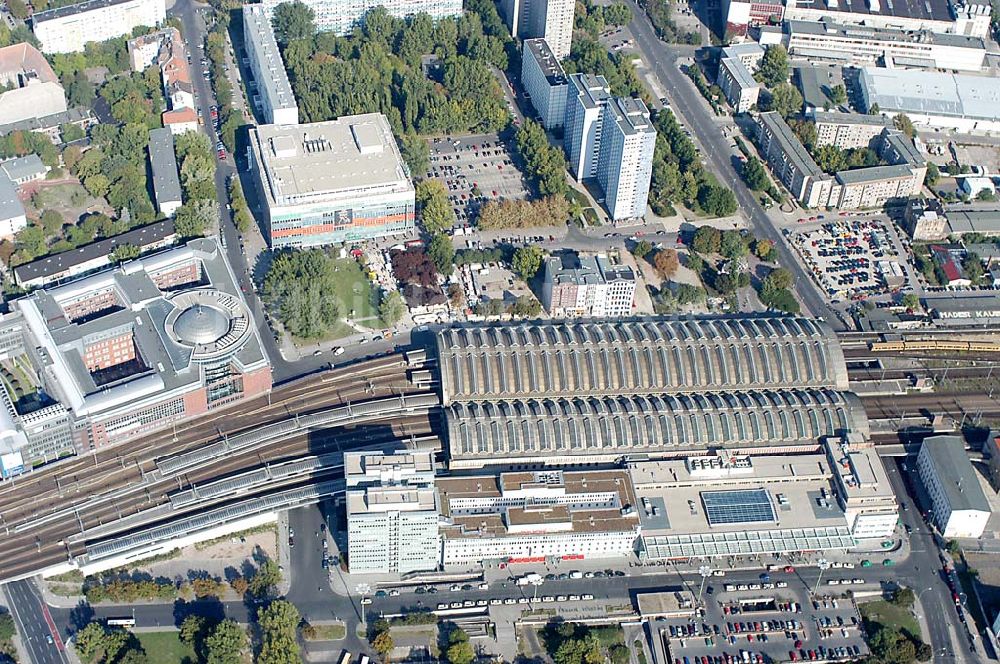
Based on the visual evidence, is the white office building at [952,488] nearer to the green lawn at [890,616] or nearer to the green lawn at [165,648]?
the green lawn at [890,616]

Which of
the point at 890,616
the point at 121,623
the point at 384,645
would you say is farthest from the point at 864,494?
the point at 121,623

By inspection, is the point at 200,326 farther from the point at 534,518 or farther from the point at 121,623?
the point at 534,518

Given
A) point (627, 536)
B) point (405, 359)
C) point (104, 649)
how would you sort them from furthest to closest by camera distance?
1. point (405, 359)
2. point (627, 536)
3. point (104, 649)

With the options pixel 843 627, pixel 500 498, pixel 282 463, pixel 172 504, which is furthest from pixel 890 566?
pixel 172 504

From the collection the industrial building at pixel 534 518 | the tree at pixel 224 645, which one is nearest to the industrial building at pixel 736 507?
the industrial building at pixel 534 518

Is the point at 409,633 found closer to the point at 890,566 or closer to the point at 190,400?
the point at 190,400

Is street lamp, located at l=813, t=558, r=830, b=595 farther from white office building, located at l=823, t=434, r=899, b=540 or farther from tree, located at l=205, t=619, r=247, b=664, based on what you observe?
tree, located at l=205, t=619, r=247, b=664

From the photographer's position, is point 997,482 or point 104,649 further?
point 997,482
